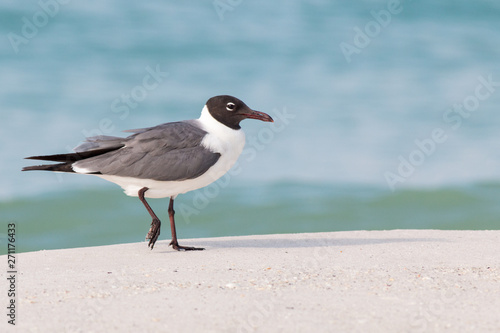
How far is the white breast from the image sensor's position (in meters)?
7.52

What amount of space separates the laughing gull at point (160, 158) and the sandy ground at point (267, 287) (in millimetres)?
751

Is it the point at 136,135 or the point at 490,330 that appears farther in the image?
the point at 136,135

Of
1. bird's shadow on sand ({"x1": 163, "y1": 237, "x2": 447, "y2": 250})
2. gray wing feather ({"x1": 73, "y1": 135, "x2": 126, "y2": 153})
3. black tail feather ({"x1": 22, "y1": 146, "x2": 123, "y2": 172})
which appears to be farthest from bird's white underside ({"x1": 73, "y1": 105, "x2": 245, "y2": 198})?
bird's shadow on sand ({"x1": 163, "y1": 237, "x2": 447, "y2": 250})

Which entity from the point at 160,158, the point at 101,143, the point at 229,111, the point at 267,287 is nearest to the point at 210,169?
the point at 160,158

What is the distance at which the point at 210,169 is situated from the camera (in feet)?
24.7

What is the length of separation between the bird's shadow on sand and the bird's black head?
1.36m

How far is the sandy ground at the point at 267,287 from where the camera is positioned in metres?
4.74

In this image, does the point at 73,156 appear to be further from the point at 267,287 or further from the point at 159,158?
the point at 267,287

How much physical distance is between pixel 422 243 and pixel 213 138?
267cm

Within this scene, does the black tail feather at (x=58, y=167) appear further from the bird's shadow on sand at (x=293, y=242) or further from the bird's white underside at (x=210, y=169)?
the bird's shadow on sand at (x=293, y=242)

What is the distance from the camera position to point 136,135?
7668 mm

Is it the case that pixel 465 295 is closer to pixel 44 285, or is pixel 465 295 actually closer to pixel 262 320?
pixel 262 320

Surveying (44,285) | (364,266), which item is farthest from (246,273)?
(44,285)

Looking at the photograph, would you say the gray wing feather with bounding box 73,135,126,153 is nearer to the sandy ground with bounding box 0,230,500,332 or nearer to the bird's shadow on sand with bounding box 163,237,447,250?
the sandy ground with bounding box 0,230,500,332
